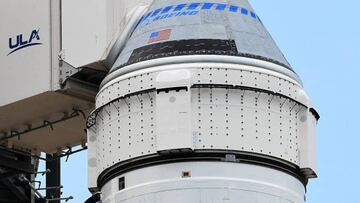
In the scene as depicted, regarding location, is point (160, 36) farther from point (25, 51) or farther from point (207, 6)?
point (25, 51)

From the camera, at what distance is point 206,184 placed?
24.0 metres

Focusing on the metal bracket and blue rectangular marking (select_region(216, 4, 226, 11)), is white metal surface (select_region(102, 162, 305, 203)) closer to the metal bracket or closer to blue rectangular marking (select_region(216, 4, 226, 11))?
blue rectangular marking (select_region(216, 4, 226, 11))

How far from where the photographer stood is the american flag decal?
2609 centimetres

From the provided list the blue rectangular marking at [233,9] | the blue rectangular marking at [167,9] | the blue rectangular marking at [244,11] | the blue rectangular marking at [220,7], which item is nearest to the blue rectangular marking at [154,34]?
the blue rectangular marking at [167,9]

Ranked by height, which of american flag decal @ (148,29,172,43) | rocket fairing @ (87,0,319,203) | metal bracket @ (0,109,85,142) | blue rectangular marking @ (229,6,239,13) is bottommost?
rocket fairing @ (87,0,319,203)

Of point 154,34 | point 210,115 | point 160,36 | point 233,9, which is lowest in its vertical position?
point 210,115

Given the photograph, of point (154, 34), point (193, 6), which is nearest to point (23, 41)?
point (154, 34)

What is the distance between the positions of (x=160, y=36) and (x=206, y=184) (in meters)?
3.80

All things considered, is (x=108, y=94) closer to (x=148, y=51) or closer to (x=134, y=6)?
(x=148, y=51)

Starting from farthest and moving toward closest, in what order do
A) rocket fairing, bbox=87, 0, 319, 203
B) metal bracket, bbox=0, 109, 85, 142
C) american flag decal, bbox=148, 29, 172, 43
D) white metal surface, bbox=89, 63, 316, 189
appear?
1. metal bracket, bbox=0, 109, 85, 142
2. american flag decal, bbox=148, 29, 172, 43
3. white metal surface, bbox=89, 63, 316, 189
4. rocket fairing, bbox=87, 0, 319, 203

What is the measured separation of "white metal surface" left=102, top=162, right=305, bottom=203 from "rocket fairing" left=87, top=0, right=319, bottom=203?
2 cm

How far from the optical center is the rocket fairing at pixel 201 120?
79.7ft

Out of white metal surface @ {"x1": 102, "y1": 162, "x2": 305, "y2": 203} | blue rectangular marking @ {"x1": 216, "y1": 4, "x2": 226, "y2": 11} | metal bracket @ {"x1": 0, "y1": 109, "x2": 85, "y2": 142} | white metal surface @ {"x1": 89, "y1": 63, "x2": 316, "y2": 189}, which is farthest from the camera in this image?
metal bracket @ {"x1": 0, "y1": 109, "x2": 85, "y2": 142}

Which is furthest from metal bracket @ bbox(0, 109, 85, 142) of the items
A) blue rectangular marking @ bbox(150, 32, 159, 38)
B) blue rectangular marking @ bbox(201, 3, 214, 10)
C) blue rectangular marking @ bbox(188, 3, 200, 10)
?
blue rectangular marking @ bbox(201, 3, 214, 10)
